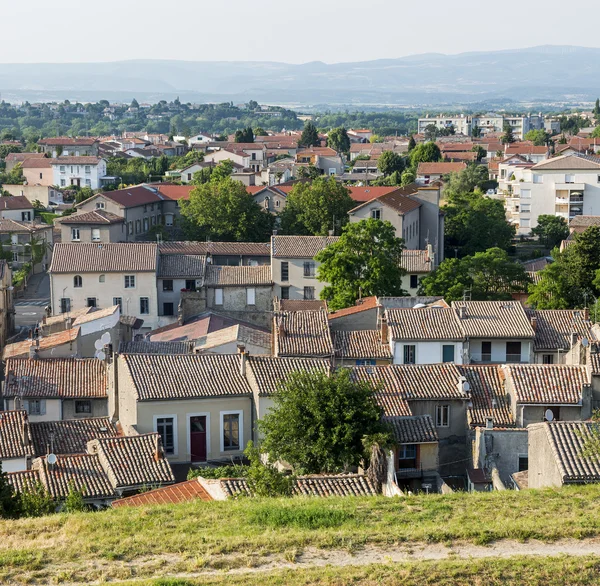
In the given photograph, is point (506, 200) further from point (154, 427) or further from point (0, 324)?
point (154, 427)

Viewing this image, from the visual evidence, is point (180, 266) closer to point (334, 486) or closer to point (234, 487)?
point (234, 487)

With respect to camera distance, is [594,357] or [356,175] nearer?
[594,357]

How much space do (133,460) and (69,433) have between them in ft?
11.8

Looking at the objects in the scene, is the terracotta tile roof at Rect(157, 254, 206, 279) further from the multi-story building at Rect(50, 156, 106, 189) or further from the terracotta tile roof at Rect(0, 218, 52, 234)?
the multi-story building at Rect(50, 156, 106, 189)

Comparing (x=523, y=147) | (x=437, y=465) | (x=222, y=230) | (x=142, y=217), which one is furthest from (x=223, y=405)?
(x=523, y=147)

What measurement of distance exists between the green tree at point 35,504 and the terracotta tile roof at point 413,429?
724 cm

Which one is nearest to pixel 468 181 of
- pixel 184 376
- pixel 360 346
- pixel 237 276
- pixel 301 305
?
pixel 237 276

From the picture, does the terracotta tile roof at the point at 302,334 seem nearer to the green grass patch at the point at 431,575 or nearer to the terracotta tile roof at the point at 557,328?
the terracotta tile roof at the point at 557,328

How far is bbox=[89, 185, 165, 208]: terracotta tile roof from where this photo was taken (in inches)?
2495

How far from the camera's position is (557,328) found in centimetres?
3262

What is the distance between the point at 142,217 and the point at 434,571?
55.0m

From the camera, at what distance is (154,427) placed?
2398cm

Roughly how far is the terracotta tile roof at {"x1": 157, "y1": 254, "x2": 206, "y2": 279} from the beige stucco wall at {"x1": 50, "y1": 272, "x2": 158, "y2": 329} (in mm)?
848

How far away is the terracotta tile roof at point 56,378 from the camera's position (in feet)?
89.3
